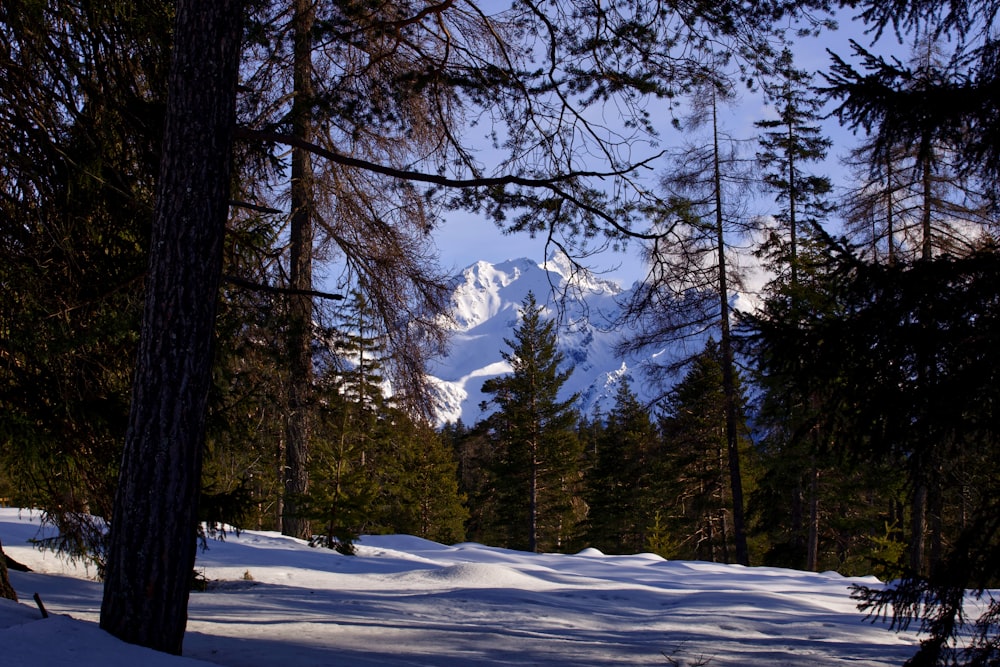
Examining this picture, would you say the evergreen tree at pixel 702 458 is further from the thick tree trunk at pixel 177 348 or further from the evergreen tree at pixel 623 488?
the thick tree trunk at pixel 177 348

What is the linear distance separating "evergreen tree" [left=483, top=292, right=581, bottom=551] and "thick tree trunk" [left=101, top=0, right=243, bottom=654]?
830 inches

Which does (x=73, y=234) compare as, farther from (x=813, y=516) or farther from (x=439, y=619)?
(x=813, y=516)

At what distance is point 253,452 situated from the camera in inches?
331

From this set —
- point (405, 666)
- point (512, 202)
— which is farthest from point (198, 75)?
point (405, 666)

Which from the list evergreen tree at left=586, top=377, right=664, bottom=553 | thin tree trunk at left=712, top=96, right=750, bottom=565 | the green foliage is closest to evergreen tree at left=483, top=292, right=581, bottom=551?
evergreen tree at left=586, top=377, right=664, bottom=553

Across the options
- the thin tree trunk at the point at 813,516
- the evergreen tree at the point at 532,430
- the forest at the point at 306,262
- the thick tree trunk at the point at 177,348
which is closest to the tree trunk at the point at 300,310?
the forest at the point at 306,262

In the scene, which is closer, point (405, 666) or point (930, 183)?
point (405, 666)

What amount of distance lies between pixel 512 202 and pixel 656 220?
121 centimetres

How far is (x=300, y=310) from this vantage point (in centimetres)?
833

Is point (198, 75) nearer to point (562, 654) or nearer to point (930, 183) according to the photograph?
point (562, 654)

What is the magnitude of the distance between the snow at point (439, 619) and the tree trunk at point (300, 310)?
1.31 metres

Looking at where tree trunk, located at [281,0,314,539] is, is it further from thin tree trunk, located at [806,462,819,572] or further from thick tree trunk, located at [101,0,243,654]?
thin tree trunk, located at [806,462,819,572]

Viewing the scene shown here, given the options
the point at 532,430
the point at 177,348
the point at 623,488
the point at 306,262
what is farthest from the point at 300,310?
the point at 623,488

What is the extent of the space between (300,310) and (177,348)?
16.0 feet
